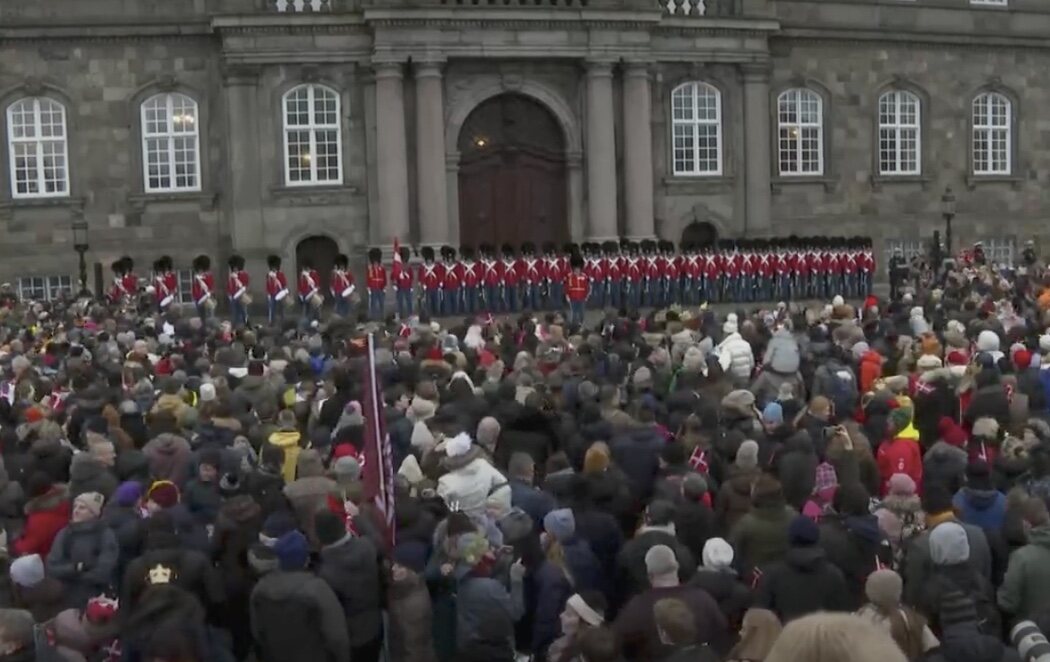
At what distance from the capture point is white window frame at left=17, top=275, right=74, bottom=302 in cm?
3338

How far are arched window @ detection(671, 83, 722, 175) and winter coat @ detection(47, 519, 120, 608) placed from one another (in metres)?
28.9

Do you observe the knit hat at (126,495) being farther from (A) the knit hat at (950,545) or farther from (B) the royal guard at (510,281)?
(B) the royal guard at (510,281)

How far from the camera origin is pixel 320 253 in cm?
3472

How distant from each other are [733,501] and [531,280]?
19.9m

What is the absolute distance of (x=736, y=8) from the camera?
37.2 metres

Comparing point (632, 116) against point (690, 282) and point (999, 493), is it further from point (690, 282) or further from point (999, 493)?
point (999, 493)

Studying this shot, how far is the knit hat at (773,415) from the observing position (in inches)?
495

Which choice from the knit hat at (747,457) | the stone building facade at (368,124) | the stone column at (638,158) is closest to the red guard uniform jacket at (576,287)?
the stone building facade at (368,124)

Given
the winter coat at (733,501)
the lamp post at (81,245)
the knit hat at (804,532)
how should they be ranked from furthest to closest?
the lamp post at (81,245) < the winter coat at (733,501) < the knit hat at (804,532)

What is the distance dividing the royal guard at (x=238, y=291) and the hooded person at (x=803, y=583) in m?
21.4

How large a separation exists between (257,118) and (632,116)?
893 cm

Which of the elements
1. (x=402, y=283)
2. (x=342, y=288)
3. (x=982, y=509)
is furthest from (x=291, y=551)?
(x=402, y=283)

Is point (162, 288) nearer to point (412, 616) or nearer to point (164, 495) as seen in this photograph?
point (164, 495)

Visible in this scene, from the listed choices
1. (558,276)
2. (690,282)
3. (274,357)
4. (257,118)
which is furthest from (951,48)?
(274,357)
